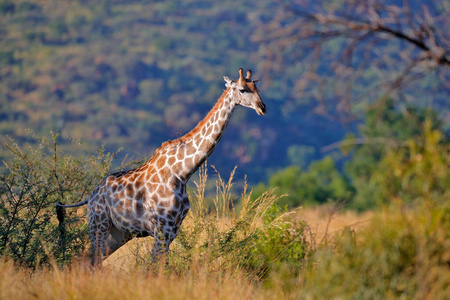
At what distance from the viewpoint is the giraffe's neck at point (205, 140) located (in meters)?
8.62

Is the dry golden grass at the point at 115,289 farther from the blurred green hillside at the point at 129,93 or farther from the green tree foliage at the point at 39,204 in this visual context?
the blurred green hillside at the point at 129,93

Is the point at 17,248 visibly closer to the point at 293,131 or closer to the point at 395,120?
the point at 395,120

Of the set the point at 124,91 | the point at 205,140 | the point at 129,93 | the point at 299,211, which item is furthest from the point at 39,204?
the point at 129,93

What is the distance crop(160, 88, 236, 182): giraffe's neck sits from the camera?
862 cm

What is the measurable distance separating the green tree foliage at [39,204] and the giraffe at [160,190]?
842mm

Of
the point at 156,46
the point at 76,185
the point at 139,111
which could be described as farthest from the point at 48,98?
the point at 76,185

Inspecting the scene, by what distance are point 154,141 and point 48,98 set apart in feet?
95.3

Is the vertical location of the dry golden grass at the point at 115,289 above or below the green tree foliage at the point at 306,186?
above

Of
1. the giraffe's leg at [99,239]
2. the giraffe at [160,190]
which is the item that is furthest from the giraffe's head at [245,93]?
the giraffe's leg at [99,239]

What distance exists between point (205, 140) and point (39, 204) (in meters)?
3.13

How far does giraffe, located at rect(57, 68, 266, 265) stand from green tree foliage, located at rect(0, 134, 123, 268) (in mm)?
842

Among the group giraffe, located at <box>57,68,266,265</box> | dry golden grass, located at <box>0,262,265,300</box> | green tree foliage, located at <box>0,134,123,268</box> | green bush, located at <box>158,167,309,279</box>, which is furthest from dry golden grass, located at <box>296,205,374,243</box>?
green tree foliage, located at <box>0,134,123,268</box>

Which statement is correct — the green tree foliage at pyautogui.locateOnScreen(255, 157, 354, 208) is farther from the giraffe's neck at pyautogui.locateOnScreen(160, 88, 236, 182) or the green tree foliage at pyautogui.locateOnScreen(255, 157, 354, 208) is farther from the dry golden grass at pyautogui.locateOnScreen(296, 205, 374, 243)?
the giraffe's neck at pyautogui.locateOnScreen(160, 88, 236, 182)

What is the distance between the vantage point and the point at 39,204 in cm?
980
